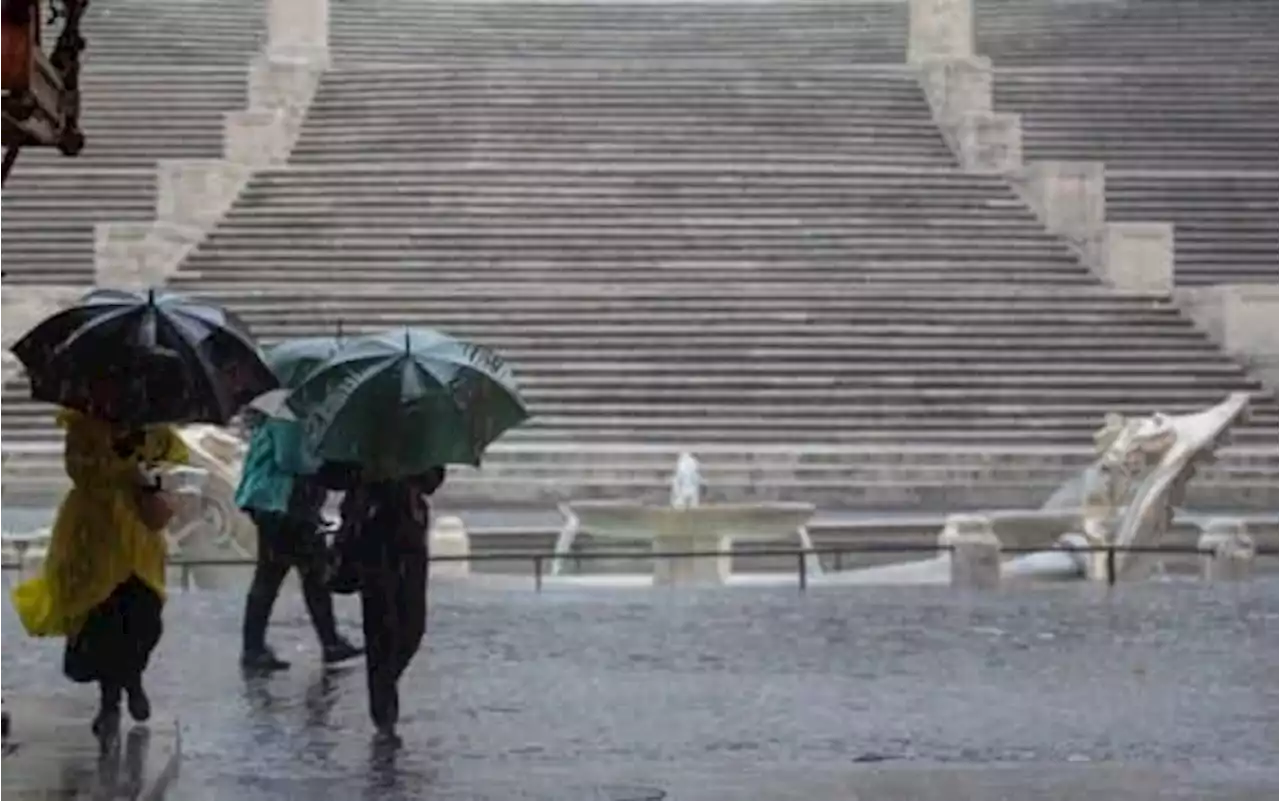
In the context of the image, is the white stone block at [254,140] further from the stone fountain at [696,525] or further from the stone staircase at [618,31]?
the stone fountain at [696,525]

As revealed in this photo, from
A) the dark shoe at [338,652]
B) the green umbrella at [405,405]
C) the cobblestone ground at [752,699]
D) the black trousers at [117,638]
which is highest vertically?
the green umbrella at [405,405]

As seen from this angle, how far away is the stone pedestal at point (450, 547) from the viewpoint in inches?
630

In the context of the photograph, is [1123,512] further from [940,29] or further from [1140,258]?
[940,29]

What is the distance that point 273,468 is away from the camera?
9977mm

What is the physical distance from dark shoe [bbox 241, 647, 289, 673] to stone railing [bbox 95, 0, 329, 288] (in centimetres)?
1600

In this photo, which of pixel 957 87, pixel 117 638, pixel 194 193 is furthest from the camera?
pixel 957 87

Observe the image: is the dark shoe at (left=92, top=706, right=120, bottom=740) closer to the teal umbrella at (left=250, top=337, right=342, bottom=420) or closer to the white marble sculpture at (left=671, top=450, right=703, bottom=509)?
the teal umbrella at (left=250, top=337, right=342, bottom=420)

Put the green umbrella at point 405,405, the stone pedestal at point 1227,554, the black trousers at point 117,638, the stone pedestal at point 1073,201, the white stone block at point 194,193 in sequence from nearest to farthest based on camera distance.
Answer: the black trousers at point 117,638 → the green umbrella at point 405,405 → the stone pedestal at point 1227,554 → the stone pedestal at point 1073,201 → the white stone block at point 194,193

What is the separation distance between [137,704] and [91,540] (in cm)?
60

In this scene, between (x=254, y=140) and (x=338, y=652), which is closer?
(x=338, y=652)

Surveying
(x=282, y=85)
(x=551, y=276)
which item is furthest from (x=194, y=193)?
(x=551, y=276)

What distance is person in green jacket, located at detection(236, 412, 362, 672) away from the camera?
388 inches

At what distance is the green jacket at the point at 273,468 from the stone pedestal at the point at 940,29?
23.5 meters

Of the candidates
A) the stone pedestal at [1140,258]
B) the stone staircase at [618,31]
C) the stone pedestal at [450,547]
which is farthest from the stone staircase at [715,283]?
the stone pedestal at [450,547]
